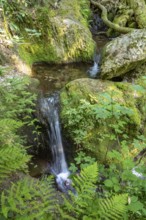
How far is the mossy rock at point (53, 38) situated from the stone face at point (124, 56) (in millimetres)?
1304

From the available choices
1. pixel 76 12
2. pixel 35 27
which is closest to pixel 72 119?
pixel 35 27

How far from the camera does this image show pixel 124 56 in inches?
229

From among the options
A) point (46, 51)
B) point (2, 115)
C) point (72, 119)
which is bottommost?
point (72, 119)

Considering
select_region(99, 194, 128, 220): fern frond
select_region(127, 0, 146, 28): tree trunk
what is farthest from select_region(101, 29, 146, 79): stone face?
select_region(99, 194, 128, 220): fern frond

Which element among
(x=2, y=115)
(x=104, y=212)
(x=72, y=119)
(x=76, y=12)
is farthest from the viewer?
(x=76, y=12)

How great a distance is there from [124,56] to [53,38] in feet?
8.10

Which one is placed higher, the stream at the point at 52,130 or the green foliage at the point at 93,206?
the green foliage at the point at 93,206

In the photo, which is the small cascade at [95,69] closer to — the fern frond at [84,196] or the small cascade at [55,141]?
the small cascade at [55,141]

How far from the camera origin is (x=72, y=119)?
453 cm

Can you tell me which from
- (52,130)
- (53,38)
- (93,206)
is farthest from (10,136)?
(53,38)

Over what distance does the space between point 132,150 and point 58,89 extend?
2.30 m

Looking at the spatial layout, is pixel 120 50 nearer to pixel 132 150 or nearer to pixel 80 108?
pixel 80 108

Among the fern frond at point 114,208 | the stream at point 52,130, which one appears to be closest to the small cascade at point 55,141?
the stream at point 52,130

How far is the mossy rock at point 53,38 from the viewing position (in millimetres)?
6707
